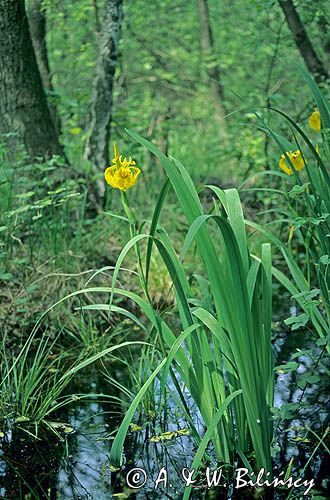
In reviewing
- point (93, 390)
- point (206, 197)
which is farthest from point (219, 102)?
point (93, 390)

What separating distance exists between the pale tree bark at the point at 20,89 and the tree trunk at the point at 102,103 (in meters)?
0.38

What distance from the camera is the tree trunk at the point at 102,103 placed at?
177 inches

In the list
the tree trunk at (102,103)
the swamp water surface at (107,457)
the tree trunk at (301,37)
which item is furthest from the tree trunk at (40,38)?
the swamp water surface at (107,457)

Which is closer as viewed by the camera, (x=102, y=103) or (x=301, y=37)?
(x=102, y=103)

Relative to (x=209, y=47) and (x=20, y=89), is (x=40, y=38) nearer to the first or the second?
(x=20, y=89)

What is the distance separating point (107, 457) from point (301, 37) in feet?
11.2

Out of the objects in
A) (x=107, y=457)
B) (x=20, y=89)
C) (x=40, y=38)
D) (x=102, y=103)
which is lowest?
(x=107, y=457)

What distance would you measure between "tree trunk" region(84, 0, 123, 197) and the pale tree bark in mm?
381

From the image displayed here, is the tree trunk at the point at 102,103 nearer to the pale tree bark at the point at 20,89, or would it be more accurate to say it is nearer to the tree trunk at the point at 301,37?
the pale tree bark at the point at 20,89

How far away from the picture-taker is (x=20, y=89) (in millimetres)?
4102

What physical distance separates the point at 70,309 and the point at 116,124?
173 centimetres

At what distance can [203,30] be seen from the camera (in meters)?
9.04

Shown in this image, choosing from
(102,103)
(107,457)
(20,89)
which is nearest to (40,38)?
(102,103)

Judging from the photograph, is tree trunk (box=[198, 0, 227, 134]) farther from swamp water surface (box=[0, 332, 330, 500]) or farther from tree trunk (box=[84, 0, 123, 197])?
swamp water surface (box=[0, 332, 330, 500])
